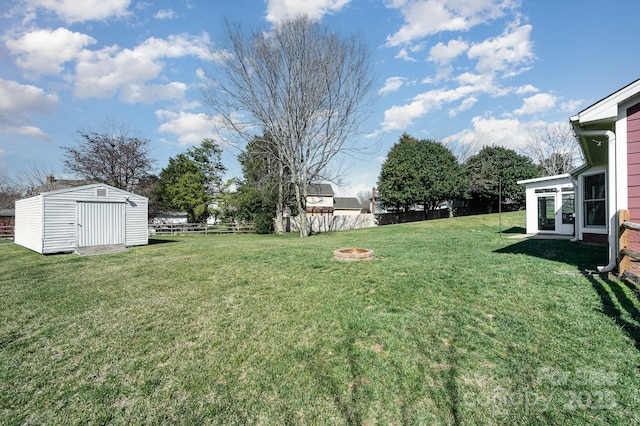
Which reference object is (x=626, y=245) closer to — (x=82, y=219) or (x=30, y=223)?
(x=82, y=219)

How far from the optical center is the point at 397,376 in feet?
8.30

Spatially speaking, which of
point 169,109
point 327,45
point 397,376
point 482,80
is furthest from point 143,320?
point 482,80

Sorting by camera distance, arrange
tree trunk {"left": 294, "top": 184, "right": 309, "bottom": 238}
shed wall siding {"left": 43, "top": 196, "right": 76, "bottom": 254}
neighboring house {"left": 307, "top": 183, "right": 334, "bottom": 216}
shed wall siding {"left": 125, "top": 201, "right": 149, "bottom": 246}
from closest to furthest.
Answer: shed wall siding {"left": 43, "top": 196, "right": 76, "bottom": 254}, shed wall siding {"left": 125, "top": 201, "right": 149, "bottom": 246}, tree trunk {"left": 294, "top": 184, "right": 309, "bottom": 238}, neighboring house {"left": 307, "top": 183, "right": 334, "bottom": 216}

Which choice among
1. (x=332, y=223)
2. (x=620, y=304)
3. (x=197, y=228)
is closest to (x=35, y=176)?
(x=197, y=228)

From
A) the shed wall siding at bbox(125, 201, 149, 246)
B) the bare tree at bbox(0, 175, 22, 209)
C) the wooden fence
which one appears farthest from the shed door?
the bare tree at bbox(0, 175, 22, 209)

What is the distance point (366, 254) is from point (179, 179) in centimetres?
2559

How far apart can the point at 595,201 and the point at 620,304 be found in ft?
22.4

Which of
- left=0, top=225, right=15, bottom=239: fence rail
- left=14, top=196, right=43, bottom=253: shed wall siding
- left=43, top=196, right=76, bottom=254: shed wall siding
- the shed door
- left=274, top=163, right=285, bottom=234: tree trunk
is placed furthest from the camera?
left=274, top=163, right=285, bottom=234: tree trunk

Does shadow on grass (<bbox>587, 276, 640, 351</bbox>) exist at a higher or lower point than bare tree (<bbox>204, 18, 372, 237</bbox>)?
lower

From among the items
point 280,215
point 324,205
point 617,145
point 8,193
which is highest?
point 8,193

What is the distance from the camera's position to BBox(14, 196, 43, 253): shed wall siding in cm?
1098

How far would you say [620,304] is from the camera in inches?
139

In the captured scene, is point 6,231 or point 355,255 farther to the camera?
point 6,231

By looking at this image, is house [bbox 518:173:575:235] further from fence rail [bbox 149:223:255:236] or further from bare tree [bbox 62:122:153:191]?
bare tree [bbox 62:122:153:191]
